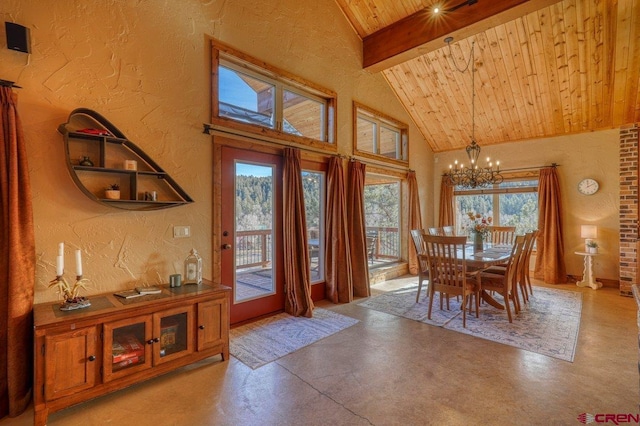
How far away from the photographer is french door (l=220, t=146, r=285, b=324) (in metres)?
3.53

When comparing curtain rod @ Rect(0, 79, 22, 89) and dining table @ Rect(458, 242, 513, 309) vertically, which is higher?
curtain rod @ Rect(0, 79, 22, 89)

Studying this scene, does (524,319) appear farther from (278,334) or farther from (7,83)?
(7,83)

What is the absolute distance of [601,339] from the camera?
3219 mm

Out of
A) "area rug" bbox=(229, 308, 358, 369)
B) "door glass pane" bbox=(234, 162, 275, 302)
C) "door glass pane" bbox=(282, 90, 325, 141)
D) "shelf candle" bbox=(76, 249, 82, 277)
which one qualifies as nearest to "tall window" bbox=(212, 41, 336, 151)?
"door glass pane" bbox=(282, 90, 325, 141)

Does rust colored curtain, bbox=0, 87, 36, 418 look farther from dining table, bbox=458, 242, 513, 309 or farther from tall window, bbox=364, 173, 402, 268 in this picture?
tall window, bbox=364, 173, 402, 268

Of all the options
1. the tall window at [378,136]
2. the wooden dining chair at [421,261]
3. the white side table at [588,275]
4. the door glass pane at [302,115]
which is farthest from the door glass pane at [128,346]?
the white side table at [588,275]

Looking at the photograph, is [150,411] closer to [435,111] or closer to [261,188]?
[261,188]

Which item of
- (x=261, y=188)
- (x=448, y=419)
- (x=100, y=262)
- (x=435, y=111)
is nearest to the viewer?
(x=448, y=419)

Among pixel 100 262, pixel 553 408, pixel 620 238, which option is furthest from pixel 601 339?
pixel 100 262

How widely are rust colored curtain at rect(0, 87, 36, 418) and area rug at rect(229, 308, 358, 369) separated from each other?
151 cm

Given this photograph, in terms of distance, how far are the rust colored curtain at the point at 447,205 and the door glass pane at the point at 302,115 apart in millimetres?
3751

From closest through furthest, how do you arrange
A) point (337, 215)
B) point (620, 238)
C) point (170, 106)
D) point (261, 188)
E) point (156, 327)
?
point (156, 327) < point (170, 106) < point (261, 188) < point (337, 215) < point (620, 238)

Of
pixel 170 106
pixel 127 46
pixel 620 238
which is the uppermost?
pixel 127 46

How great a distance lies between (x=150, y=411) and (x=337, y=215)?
3.12 meters
